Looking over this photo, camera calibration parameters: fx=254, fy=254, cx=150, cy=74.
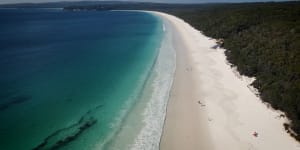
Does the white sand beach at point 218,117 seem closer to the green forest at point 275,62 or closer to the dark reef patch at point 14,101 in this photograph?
the green forest at point 275,62

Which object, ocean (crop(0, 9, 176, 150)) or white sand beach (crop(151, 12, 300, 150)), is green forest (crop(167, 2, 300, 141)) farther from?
ocean (crop(0, 9, 176, 150))

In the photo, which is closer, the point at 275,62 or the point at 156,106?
the point at 156,106

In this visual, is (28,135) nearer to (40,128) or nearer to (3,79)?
(40,128)

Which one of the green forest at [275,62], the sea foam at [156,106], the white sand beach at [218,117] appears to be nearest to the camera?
the white sand beach at [218,117]

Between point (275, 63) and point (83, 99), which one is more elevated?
point (275, 63)

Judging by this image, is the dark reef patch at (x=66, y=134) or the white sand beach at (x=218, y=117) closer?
the white sand beach at (x=218, y=117)

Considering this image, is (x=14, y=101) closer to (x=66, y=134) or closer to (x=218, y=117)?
(x=66, y=134)

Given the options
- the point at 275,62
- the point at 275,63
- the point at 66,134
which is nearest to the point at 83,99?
the point at 66,134

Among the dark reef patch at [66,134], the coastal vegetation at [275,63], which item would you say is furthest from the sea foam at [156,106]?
the coastal vegetation at [275,63]
